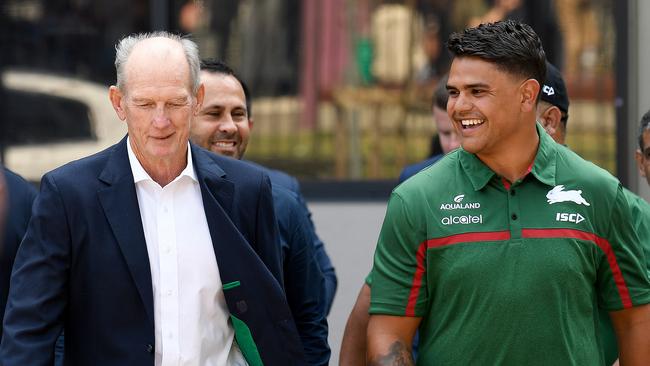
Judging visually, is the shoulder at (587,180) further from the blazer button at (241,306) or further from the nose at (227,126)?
the nose at (227,126)

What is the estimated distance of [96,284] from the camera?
3.66 meters

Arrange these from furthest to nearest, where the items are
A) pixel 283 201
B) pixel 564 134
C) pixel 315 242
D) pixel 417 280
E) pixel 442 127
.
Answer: pixel 442 127, pixel 315 242, pixel 283 201, pixel 564 134, pixel 417 280

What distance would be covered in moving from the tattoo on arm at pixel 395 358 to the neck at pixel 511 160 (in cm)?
59

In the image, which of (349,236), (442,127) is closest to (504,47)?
(442,127)

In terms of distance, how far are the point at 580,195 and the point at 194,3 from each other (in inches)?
167

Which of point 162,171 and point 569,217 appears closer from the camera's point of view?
point 569,217

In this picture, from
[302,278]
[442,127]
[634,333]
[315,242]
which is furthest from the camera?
[442,127]

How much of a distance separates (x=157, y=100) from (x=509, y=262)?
1109 mm

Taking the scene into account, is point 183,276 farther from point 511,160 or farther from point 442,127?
point 442,127

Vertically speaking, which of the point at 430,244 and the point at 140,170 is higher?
the point at 140,170

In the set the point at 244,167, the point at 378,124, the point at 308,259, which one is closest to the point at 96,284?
the point at 244,167

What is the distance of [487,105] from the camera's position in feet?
12.2

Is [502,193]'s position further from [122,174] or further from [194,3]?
[194,3]

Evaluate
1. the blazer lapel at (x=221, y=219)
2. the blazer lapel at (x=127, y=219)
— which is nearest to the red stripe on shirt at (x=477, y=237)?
the blazer lapel at (x=221, y=219)
